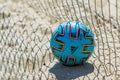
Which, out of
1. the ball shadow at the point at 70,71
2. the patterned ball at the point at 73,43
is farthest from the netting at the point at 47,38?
the patterned ball at the point at 73,43

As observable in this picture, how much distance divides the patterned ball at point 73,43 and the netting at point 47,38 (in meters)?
0.17

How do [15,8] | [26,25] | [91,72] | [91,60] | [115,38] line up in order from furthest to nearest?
[15,8]
[26,25]
[115,38]
[91,60]
[91,72]

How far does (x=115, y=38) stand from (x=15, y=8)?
2303mm

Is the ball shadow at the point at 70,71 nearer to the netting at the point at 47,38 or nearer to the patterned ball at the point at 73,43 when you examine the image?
the netting at the point at 47,38

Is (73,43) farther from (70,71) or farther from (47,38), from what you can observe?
(47,38)

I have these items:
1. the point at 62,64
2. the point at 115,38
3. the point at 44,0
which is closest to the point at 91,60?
the point at 62,64

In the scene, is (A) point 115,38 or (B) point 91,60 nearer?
(B) point 91,60

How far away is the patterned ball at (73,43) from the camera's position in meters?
4.40

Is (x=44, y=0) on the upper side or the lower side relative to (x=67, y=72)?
upper

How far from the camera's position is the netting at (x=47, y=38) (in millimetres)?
4492

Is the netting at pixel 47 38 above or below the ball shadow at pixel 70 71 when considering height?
above

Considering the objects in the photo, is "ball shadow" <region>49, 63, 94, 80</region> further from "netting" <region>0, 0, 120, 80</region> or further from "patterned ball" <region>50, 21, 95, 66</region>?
"patterned ball" <region>50, 21, 95, 66</region>

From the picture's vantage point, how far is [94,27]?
5551 millimetres

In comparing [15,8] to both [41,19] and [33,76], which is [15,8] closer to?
[41,19]
